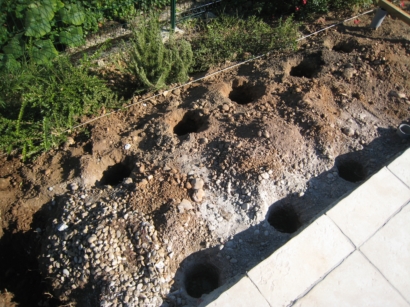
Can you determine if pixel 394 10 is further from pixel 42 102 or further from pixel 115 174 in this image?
pixel 42 102

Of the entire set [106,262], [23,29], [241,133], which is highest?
[23,29]

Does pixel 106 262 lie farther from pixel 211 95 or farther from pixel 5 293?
pixel 211 95

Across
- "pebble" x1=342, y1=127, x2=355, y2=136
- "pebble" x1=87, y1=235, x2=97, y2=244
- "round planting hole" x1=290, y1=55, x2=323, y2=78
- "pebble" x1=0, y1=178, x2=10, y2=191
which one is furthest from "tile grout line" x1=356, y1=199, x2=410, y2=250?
"pebble" x1=0, y1=178, x2=10, y2=191

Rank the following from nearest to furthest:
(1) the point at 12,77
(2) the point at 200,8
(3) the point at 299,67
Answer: (1) the point at 12,77 < (3) the point at 299,67 < (2) the point at 200,8

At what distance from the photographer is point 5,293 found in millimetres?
3234

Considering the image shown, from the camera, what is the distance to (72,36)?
456 centimetres

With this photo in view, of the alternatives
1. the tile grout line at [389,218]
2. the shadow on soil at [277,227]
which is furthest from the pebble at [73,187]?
the tile grout line at [389,218]

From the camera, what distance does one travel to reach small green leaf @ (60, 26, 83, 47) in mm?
4512

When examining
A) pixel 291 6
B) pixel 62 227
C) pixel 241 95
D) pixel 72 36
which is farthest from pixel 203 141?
pixel 291 6

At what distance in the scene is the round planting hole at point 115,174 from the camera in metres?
3.75

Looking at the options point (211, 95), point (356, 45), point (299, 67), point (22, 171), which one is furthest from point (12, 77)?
point (356, 45)

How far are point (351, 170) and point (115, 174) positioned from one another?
2548 millimetres

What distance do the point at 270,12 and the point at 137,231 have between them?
4.11m

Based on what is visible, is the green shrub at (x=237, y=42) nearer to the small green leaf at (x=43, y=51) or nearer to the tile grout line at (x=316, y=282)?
the small green leaf at (x=43, y=51)
